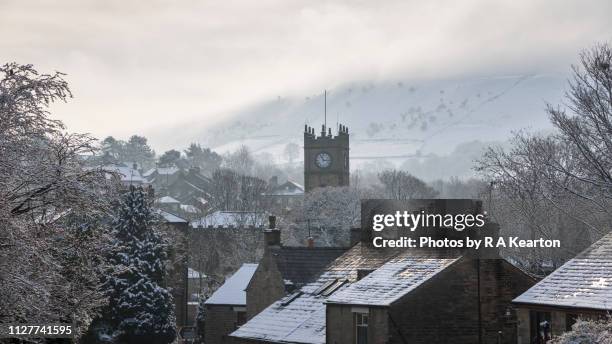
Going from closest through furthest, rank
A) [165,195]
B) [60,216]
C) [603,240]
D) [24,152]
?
[24,152] → [60,216] → [603,240] → [165,195]

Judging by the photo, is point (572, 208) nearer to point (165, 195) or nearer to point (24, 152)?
point (24, 152)

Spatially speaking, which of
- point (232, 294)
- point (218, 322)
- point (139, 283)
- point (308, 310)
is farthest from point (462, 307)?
point (139, 283)

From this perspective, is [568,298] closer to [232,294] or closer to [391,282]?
[391,282]

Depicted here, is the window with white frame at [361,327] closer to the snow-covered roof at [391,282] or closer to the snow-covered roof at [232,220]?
the snow-covered roof at [391,282]

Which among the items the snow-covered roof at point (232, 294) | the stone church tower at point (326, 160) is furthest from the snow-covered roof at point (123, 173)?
the stone church tower at point (326, 160)

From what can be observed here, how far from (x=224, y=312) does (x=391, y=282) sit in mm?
24290

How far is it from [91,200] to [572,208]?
42483mm

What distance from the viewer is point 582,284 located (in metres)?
31.7

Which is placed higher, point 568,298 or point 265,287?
point 265,287

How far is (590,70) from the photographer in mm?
41188

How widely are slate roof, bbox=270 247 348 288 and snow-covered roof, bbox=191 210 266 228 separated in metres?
68.2

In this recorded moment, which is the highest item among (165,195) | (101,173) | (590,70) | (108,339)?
(165,195)

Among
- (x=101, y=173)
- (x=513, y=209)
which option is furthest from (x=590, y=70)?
(x=513, y=209)

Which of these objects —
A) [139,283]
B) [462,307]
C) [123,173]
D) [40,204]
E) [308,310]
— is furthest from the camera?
[139,283]
